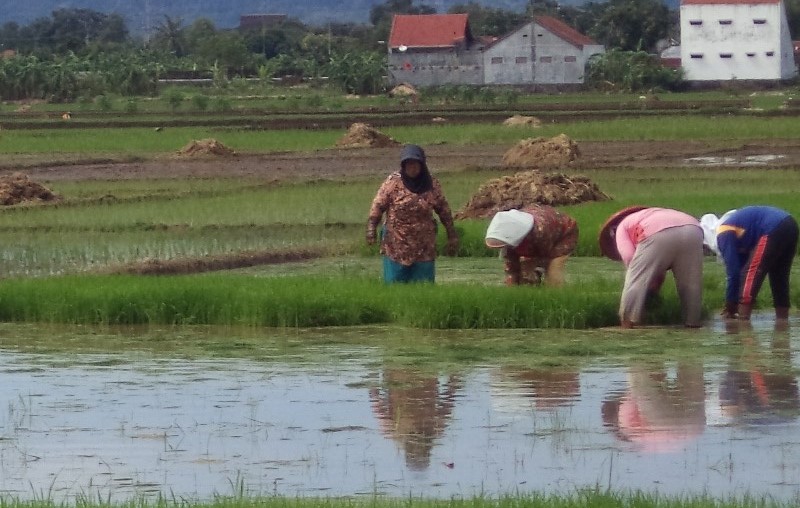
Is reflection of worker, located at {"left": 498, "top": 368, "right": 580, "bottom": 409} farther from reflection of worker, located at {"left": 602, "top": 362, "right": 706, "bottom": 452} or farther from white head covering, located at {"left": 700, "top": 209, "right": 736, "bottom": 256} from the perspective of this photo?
white head covering, located at {"left": 700, "top": 209, "right": 736, "bottom": 256}

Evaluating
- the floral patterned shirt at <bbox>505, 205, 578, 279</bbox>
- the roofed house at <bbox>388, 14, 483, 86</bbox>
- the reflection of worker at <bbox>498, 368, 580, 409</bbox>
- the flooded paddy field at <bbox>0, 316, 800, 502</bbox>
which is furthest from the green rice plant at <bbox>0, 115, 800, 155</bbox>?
the roofed house at <bbox>388, 14, 483, 86</bbox>

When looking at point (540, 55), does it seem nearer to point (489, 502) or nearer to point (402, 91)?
point (402, 91)

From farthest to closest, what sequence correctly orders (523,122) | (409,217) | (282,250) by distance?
(523,122) → (282,250) → (409,217)

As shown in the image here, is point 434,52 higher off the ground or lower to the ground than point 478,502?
higher

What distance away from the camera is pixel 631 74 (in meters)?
53.3

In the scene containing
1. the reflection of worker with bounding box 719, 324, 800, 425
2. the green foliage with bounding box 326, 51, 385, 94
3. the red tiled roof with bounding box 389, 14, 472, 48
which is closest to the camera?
the reflection of worker with bounding box 719, 324, 800, 425

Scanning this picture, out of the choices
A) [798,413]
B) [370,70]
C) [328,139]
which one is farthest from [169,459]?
[370,70]

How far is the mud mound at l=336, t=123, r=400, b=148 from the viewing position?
2727cm

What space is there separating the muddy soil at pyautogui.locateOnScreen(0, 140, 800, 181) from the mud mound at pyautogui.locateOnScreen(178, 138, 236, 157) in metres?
0.31

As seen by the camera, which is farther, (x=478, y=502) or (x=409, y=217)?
(x=409, y=217)

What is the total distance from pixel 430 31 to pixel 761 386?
59342mm

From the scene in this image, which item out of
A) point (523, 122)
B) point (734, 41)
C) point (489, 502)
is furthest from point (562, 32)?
point (489, 502)

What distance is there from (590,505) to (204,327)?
498cm

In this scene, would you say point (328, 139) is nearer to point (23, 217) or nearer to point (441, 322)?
point (23, 217)
